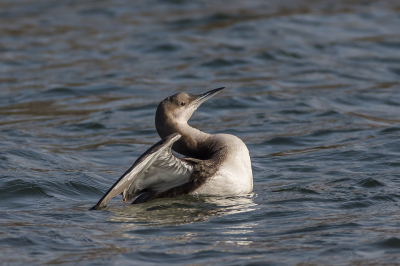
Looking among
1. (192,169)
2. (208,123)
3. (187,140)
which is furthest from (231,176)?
(208,123)

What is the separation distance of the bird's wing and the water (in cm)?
17

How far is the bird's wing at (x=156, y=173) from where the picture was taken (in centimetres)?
566

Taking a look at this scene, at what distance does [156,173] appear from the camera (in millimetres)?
6293

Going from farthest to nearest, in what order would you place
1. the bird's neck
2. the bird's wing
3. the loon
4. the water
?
1. the bird's neck
2. the loon
3. the bird's wing
4. the water

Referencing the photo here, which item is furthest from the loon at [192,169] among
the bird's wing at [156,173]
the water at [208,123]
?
the water at [208,123]

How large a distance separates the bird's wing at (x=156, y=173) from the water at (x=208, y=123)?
173 mm

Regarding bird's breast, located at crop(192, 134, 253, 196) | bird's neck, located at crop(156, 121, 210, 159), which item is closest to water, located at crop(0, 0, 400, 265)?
bird's breast, located at crop(192, 134, 253, 196)

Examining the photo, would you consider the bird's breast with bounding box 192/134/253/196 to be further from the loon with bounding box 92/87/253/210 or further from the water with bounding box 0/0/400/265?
the water with bounding box 0/0/400/265

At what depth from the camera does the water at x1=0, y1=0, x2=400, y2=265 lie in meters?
5.31

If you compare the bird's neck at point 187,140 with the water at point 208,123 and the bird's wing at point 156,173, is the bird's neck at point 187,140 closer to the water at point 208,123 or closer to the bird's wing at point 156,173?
the bird's wing at point 156,173

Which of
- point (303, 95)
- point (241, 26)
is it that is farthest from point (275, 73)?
point (241, 26)

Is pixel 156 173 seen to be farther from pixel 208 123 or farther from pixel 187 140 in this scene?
pixel 208 123

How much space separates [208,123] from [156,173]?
14.0 feet

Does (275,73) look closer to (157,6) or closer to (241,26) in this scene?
(241,26)
